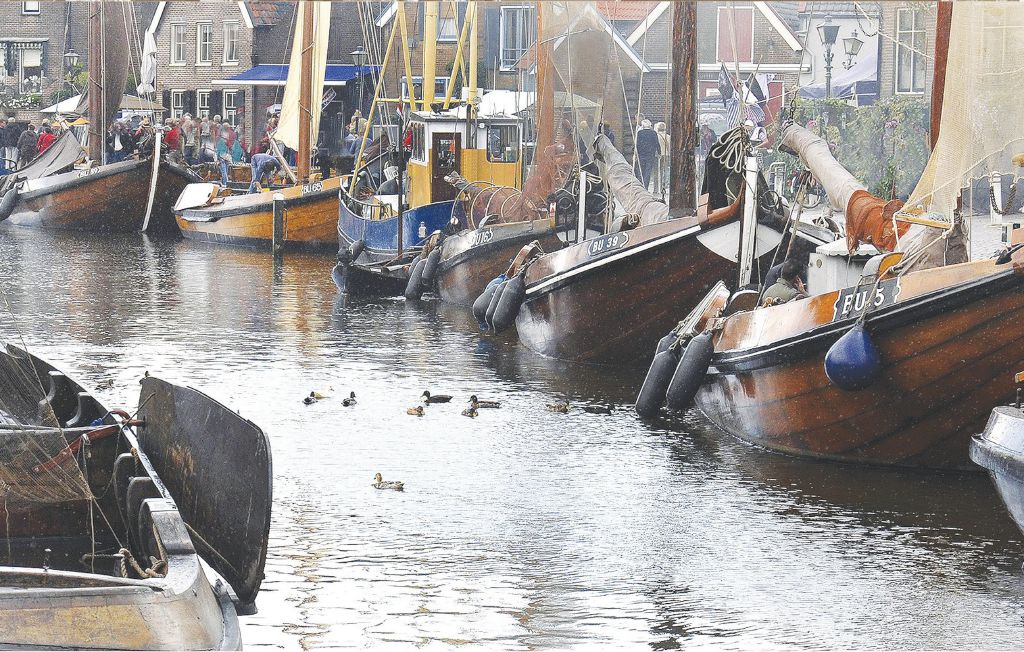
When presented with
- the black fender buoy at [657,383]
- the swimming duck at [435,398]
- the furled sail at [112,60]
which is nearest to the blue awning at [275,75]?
the furled sail at [112,60]

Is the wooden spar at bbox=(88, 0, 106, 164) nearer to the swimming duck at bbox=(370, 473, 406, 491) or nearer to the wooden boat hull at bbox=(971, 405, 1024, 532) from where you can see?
the swimming duck at bbox=(370, 473, 406, 491)

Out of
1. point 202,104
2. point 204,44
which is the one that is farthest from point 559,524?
point 204,44

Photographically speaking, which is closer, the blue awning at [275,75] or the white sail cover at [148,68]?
the white sail cover at [148,68]

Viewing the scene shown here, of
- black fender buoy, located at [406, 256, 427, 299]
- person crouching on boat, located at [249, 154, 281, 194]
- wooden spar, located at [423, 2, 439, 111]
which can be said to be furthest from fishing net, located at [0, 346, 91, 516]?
person crouching on boat, located at [249, 154, 281, 194]

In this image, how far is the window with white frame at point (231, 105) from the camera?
5659 centimetres

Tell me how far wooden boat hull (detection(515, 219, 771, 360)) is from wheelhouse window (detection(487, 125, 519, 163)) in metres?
8.79

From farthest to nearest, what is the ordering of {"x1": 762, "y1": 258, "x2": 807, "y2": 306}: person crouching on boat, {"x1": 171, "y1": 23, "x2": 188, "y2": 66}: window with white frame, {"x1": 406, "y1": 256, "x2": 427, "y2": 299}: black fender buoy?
1. {"x1": 171, "y1": 23, "x2": 188, "y2": 66}: window with white frame
2. {"x1": 406, "y1": 256, "x2": 427, "y2": 299}: black fender buoy
3. {"x1": 762, "y1": 258, "x2": 807, "y2": 306}: person crouching on boat

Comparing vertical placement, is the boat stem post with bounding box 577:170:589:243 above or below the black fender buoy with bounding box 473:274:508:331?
above

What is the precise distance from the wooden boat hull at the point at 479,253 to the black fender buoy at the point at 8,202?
1740 centimetres

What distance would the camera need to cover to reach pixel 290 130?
103 feet

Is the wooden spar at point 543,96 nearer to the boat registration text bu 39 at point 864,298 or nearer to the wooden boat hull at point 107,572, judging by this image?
the boat registration text bu 39 at point 864,298

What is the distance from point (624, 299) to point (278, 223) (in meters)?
15.7

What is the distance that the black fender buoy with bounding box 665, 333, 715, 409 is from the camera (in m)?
12.8

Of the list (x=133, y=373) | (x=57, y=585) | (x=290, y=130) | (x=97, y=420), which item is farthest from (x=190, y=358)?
(x=290, y=130)
